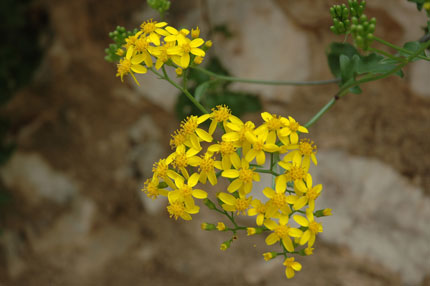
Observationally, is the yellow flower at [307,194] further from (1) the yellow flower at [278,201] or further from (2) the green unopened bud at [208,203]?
(2) the green unopened bud at [208,203]

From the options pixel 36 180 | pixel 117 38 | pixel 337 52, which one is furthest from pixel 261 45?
pixel 36 180

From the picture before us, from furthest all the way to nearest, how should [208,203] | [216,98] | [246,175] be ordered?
[216,98] → [208,203] → [246,175]

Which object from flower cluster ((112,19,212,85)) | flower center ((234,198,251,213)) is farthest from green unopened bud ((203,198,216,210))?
flower cluster ((112,19,212,85))

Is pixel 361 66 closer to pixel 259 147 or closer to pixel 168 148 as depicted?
pixel 259 147

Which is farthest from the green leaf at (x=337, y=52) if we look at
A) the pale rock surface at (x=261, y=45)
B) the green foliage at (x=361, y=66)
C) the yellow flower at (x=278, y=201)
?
the pale rock surface at (x=261, y=45)

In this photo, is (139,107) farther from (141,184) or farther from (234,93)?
(234,93)

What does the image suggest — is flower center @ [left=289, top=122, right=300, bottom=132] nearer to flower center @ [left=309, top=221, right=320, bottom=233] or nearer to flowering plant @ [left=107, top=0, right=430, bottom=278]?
flowering plant @ [left=107, top=0, right=430, bottom=278]
